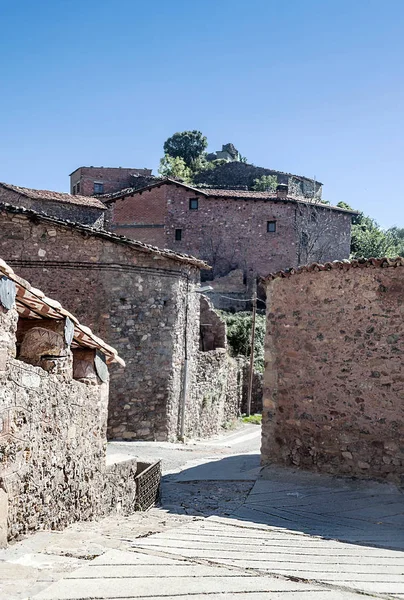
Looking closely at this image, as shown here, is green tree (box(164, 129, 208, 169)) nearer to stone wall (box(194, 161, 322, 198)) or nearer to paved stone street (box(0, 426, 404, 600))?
stone wall (box(194, 161, 322, 198))

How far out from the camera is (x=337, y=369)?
9.25m

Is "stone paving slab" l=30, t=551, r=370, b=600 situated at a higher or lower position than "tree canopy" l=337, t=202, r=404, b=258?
lower

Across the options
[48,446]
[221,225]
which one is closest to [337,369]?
[48,446]

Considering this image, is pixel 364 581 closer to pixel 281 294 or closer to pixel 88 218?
pixel 281 294

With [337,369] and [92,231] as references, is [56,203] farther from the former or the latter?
[337,369]

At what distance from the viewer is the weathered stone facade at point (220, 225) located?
35.3 meters

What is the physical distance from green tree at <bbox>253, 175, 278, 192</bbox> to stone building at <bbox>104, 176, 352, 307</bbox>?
1176cm

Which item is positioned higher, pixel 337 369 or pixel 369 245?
pixel 369 245

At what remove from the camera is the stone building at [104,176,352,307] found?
1389 inches

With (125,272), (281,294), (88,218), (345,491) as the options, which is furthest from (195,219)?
(345,491)

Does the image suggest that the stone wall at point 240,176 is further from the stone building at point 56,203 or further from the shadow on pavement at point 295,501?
the shadow on pavement at point 295,501

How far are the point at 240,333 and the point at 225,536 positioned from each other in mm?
21530

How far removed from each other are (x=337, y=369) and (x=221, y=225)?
27.2m

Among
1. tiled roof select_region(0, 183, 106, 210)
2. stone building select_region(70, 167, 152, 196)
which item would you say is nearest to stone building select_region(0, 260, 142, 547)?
tiled roof select_region(0, 183, 106, 210)
